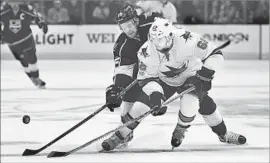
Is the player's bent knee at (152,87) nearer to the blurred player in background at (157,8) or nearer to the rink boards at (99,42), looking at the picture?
the blurred player in background at (157,8)

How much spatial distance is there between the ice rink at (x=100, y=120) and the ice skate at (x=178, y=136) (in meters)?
0.30

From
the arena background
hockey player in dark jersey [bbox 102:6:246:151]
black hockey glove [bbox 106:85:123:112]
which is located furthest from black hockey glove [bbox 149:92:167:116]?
the arena background

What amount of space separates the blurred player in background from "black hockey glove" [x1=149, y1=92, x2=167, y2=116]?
274 millimetres

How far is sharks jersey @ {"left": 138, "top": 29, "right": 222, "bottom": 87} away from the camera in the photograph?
2900mm

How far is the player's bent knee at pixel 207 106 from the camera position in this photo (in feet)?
10.5

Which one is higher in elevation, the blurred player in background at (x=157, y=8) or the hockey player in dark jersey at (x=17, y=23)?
the blurred player in background at (x=157, y=8)

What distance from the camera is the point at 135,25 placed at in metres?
2.75

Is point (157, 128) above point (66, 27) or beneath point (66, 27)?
above

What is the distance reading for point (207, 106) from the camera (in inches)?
127

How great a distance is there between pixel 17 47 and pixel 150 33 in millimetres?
1920

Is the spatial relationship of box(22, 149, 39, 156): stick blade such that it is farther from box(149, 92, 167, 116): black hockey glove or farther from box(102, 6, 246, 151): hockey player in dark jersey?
box(149, 92, 167, 116): black hockey glove

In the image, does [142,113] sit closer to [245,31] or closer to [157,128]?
[157,128]

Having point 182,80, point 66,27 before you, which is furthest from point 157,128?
point 66,27

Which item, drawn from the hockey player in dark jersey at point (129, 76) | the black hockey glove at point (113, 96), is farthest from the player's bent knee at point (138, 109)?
the black hockey glove at point (113, 96)
